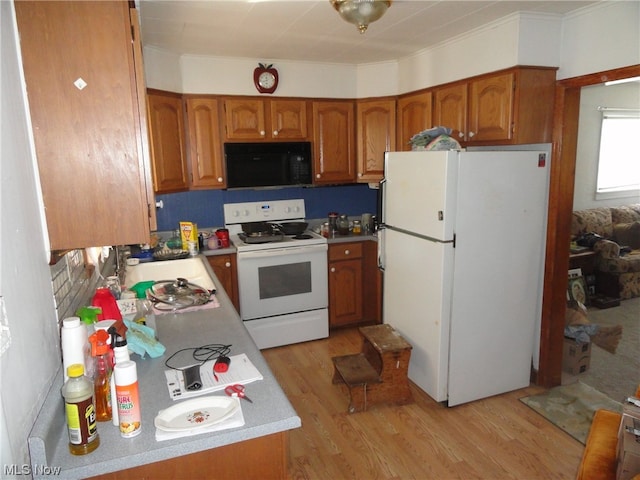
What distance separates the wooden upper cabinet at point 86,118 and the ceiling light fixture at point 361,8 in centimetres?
87

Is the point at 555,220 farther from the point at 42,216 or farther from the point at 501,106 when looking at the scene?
the point at 42,216

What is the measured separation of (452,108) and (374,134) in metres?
0.87

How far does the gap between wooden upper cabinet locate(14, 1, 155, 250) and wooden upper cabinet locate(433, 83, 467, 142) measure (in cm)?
232

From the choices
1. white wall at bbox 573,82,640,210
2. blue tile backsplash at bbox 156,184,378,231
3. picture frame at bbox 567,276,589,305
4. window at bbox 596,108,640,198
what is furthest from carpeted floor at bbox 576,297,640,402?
blue tile backsplash at bbox 156,184,378,231

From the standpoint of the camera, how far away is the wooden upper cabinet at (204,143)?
339 cm

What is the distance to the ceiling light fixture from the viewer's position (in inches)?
68.7

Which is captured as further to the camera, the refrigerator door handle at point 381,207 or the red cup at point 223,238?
the red cup at point 223,238

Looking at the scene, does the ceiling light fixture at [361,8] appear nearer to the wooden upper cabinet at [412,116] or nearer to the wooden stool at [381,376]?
the wooden upper cabinet at [412,116]

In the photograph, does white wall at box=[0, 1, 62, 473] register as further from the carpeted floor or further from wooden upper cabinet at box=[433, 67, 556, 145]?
the carpeted floor

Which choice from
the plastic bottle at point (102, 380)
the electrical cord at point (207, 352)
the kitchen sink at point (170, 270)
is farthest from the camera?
the kitchen sink at point (170, 270)

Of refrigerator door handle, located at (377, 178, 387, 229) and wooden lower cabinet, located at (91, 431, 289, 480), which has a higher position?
refrigerator door handle, located at (377, 178, 387, 229)

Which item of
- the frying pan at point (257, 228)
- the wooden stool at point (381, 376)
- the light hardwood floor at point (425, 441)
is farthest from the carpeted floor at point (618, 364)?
the frying pan at point (257, 228)

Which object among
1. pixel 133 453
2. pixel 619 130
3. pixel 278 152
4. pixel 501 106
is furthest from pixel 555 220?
pixel 619 130

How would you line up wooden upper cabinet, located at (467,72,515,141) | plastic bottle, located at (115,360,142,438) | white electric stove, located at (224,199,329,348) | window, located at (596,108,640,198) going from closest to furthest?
1. plastic bottle, located at (115,360,142,438)
2. wooden upper cabinet, located at (467,72,515,141)
3. white electric stove, located at (224,199,329,348)
4. window, located at (596,108,640,198)
